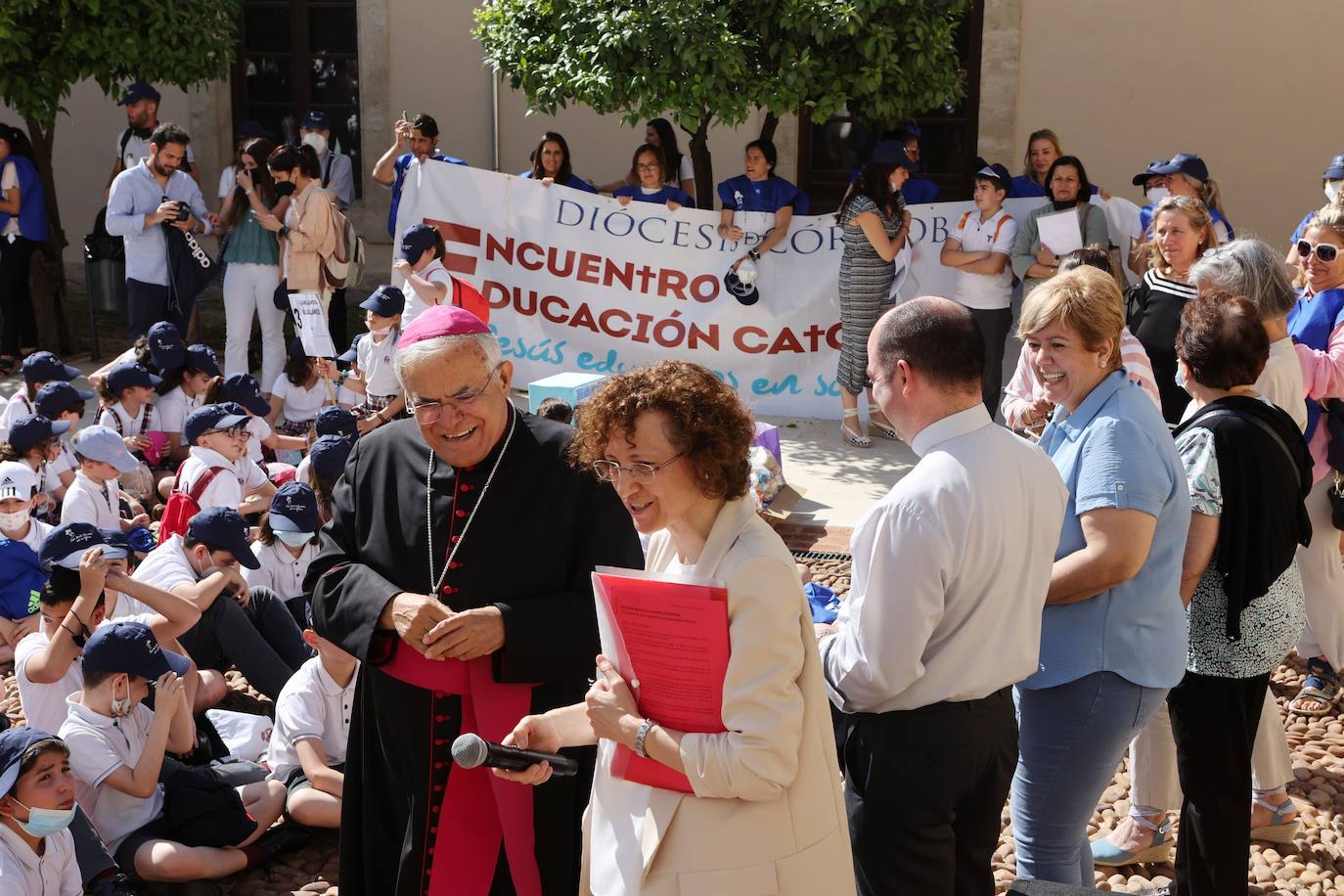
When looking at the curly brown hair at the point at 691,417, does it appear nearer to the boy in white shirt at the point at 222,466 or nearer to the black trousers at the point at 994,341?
the boy in white shirt at the point at 222,466

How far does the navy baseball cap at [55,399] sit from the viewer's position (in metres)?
7.57

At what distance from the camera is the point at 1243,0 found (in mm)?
13188

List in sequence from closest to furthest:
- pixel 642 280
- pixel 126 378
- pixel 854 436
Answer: pixel 126 378 → pixel 854 436 → pixel 642 280

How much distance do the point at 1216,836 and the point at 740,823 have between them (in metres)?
1.89

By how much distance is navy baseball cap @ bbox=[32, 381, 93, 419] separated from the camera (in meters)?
7.57

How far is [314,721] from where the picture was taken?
517cm

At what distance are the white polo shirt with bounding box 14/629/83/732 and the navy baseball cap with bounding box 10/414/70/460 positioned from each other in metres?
2.44

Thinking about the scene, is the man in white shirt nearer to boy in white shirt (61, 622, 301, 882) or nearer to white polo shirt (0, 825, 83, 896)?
white polo shirt (0, 825, 83, 896)

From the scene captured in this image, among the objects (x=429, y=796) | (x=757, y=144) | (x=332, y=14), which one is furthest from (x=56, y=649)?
(x=332, y=14)

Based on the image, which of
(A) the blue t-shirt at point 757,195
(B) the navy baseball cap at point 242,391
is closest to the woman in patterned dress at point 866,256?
(A) the blue t-shirt at point 757,195

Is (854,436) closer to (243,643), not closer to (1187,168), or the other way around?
(1187,168)

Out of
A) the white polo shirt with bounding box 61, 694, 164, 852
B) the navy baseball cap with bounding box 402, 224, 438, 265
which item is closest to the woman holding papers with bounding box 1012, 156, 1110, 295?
the navy baseball cap with bounding box 402, 224, 438, 265

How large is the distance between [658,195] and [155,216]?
3643 millimetres

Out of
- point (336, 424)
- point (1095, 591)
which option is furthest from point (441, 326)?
point (336, 424)
